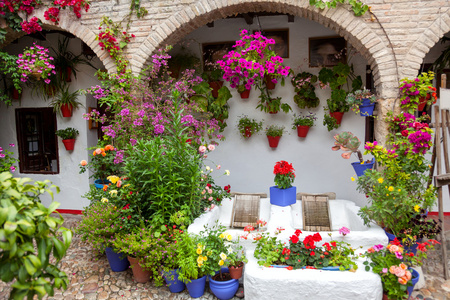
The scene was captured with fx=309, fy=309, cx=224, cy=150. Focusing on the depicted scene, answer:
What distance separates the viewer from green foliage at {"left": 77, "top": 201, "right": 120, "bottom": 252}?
364cm

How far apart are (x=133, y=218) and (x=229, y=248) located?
1206mm

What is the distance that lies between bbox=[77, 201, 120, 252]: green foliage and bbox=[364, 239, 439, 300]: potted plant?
2815 mm

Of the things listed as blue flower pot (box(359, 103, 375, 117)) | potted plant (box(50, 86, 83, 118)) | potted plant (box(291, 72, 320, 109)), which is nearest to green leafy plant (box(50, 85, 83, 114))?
potted plant (box(50, 86, 83, 118))

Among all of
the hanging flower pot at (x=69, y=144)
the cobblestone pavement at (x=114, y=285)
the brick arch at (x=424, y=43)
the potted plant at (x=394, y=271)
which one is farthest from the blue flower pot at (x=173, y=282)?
the hanging flower pot at (x=69, y=144)

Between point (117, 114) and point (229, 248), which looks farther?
point (117, 114)

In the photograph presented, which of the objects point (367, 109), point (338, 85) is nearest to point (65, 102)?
point (338, 85)

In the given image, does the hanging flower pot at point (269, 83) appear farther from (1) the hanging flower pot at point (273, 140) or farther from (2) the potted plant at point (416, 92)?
(2) the potted plant at point (416, 92)

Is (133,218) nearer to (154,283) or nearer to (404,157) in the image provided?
(154,283)

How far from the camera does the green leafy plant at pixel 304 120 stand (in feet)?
18.1

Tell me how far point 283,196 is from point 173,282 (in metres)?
1.92

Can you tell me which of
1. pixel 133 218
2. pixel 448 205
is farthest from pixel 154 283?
pixel 448 205

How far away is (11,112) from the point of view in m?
6.54

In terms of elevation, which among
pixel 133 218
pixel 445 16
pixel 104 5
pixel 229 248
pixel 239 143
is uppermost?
pixel 104 5

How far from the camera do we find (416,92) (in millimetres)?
3682
